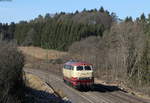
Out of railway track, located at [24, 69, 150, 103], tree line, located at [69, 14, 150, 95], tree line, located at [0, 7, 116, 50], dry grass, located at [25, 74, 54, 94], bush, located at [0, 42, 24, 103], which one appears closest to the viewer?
bush, located at [0, 42, 24, 103]

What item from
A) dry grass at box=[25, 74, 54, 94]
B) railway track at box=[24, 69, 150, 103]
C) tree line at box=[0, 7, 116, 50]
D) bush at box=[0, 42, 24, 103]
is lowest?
railway track at box=[24, 69, 150, 103]

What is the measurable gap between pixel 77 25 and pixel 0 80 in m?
98.4

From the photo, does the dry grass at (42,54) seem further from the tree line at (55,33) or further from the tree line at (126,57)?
the tree line at (126,57)

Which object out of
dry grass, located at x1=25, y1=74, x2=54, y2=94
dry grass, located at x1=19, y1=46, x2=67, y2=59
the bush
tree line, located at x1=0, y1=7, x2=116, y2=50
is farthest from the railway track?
tree line, located at x1=0, y1=7, x2=116, y2=50

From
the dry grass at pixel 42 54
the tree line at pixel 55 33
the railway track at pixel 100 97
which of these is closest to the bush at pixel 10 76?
the railway track at pixel 100 97

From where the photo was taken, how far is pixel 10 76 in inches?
699

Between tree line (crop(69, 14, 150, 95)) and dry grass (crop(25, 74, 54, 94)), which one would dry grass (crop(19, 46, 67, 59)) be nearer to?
tree line (crop(69, 14, 150, 95))

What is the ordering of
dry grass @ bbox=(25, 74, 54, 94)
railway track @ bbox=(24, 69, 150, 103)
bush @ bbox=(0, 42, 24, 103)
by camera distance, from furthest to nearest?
dry grass @ bbox=(25, 74, 54, 94), railway track @ bbox=(24, 69, 150, 103), bush @ bbox=(0, 42, 24, 103)

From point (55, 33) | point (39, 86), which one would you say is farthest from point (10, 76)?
point (55, 33)

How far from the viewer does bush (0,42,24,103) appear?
1678 centimetres

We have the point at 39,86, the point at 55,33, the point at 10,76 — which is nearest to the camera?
the point at 10,76

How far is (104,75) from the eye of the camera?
56219mm

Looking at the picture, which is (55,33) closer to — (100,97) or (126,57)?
(126,57)

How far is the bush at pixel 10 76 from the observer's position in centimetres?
1678
